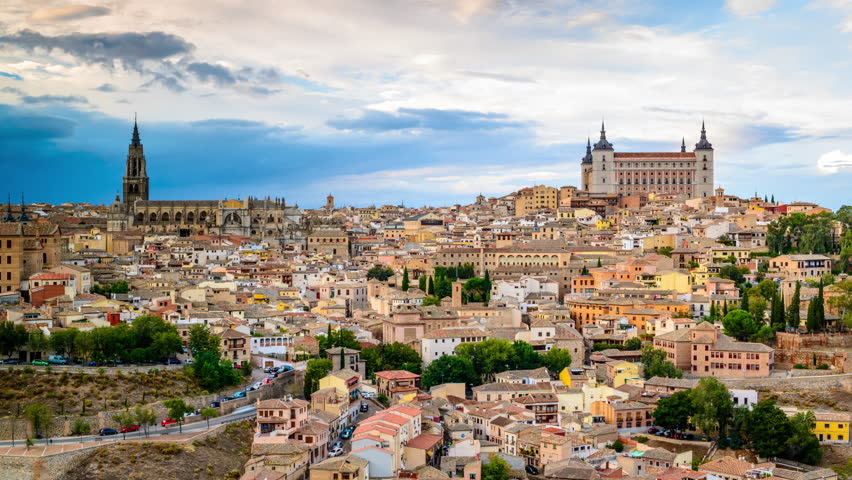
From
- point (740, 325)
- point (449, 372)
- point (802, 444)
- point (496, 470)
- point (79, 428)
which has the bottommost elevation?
point (496, 470)

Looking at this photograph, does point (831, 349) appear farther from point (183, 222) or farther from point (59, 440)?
point (183, 222)

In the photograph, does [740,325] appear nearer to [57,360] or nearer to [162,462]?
[162,462]

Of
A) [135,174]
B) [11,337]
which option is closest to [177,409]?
[11,337]

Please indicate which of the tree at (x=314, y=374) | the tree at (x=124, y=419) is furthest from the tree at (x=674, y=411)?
the tree at (x=124, y=419)

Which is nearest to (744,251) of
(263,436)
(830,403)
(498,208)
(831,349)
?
(831,349)

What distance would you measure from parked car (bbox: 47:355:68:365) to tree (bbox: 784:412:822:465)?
24922 millimetres

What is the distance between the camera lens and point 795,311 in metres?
41.3

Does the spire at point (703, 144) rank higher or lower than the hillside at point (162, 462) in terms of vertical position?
higher

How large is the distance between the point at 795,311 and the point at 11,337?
30152 mm

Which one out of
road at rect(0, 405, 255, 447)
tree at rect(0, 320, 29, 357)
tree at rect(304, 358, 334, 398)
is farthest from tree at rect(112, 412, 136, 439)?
tree at rect(304, 358, 334, 398)

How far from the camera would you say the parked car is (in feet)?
116

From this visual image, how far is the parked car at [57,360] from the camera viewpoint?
116 ft

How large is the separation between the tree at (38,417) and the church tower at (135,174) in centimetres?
6048

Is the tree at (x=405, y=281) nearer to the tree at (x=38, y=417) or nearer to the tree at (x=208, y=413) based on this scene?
the tree at (x=208, y=413)
